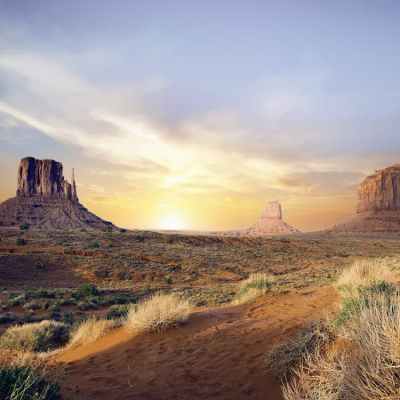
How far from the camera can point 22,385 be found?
3.95m

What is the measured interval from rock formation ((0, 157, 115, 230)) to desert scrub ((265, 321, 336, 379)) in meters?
86.8

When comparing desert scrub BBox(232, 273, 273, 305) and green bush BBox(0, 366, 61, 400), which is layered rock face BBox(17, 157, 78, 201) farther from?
green bush BBox(0, 366, 61, 400)

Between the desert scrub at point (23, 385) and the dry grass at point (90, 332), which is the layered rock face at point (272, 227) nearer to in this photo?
the dry grass at point (90, 332)

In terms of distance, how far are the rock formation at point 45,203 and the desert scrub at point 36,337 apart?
81.2 meters

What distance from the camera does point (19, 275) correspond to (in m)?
26.2

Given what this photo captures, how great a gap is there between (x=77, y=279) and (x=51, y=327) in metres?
16.9

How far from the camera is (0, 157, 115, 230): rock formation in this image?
3701 inches

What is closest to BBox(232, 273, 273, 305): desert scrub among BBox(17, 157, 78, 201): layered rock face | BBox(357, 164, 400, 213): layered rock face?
BBox(17, 157, 78, 201): layered rock face

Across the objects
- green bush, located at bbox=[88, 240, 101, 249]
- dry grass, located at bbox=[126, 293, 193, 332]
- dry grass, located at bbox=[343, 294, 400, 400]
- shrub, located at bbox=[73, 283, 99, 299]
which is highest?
dry grass, located at bbox=[343, 294, 400, 400]

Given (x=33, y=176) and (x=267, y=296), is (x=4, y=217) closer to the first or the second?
(x=33, y=176)

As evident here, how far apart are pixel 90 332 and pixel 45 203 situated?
368 ft

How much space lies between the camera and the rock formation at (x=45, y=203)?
308ft

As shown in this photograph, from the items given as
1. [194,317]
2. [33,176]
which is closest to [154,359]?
[194,317]

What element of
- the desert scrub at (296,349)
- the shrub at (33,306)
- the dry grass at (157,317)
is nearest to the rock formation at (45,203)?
the shrub at (33,306)
